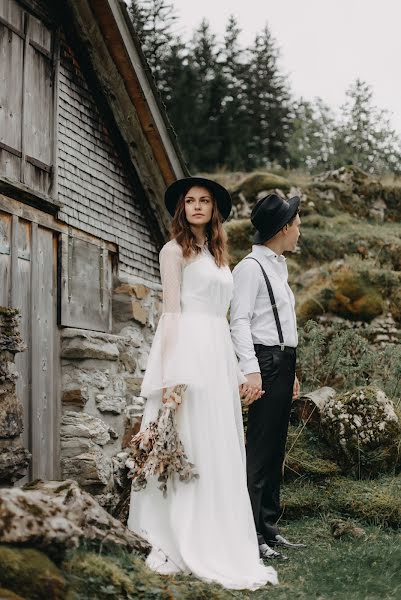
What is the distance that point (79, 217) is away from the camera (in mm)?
6750

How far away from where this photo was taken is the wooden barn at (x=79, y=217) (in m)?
5.89

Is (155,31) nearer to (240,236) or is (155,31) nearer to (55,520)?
(240,236)

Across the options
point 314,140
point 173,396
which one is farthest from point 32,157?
point 314,140

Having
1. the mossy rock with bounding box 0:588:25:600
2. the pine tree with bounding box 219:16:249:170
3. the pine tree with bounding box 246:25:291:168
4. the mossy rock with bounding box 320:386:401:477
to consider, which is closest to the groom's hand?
the mossy rock with bounding box 0:588:25:600

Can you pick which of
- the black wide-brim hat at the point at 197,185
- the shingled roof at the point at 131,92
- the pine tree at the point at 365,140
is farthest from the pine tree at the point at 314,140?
the black wide-brim hat at the point at 197,185

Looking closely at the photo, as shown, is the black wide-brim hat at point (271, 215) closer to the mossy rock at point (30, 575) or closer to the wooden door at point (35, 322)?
the wooden door at point (35, 322)

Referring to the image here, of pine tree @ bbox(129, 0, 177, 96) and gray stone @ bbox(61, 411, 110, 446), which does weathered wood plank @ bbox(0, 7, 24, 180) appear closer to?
gray stone @ bbox(61, 411, 110, 446)

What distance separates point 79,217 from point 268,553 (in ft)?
11.0

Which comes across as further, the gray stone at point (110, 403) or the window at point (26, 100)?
the gray stone at point (110, 403)

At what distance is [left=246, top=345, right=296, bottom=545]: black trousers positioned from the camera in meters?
5.00

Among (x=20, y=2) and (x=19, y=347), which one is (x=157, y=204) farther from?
(x=19, y=347)

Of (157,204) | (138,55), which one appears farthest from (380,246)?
(138,55)

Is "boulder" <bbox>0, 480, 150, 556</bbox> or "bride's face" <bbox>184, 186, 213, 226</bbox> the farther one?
"bride's face" <bbox>184, 186, 213, 226</bbox>

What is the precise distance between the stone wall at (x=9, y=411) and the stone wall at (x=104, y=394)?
1596 millimetres
